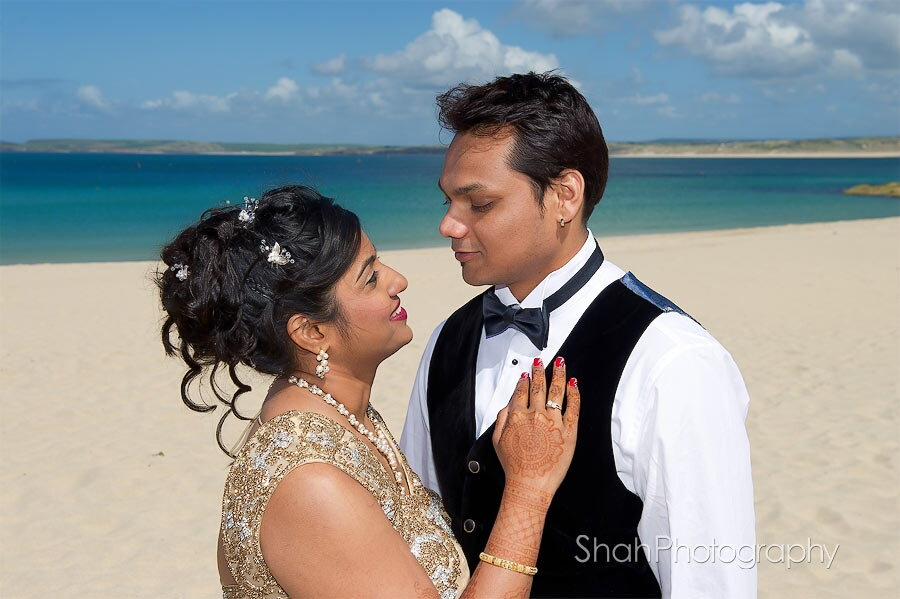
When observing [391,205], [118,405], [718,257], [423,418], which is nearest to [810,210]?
[391,205]

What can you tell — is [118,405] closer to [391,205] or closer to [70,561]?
[70,561]

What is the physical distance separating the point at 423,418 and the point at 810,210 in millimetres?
39149

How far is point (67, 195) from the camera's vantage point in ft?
164

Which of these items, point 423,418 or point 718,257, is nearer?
point 423,418

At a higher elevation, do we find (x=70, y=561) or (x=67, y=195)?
(x=70, y=561)

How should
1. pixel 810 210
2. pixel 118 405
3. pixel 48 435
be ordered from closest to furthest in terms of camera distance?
1. pixel 48 435
2. pixel 118 405
3. pixel 810 210

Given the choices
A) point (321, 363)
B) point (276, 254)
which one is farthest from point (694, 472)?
point (276, 254)

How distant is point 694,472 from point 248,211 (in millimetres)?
1539

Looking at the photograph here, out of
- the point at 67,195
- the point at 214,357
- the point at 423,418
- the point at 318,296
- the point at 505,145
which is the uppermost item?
the point at 505,145

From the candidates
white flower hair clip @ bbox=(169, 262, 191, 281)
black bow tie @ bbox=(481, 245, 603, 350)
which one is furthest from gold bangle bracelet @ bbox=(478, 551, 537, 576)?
white flower hair clip @ bbox=(169, 262, 191, 281)

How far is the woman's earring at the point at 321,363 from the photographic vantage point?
8.63ft

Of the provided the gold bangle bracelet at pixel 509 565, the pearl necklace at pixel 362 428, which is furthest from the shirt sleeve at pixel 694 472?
the pearl necklace at pixel 362 428

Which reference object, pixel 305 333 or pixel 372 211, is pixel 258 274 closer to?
pixel 305 333

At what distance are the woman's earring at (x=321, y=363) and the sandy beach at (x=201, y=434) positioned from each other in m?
3.11
